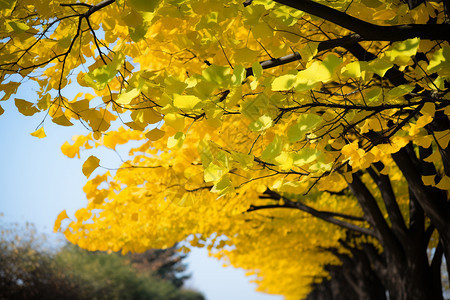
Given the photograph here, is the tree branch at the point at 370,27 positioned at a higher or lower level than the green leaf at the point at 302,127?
higher

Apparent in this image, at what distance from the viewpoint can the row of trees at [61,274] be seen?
18.3 metres

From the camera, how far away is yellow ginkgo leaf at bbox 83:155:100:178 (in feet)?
7.95

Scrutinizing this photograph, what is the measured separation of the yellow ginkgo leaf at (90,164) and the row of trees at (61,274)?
18.3 m

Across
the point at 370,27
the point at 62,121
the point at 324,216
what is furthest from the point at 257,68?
the point at 324,216

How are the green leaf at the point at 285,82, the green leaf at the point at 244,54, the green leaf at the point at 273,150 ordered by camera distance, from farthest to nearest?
the green leaf at the point at 244,54
the green leaf at the point at 273,150
the green leaf at the point at 285,82

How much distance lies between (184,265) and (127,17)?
1845 inches

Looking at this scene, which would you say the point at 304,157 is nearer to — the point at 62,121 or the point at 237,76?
the point at 237,76

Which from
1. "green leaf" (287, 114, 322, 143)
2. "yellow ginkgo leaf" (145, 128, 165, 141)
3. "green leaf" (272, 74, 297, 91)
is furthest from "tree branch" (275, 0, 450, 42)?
"yellow ginkgo leaf" (145, 128, 165, 141)

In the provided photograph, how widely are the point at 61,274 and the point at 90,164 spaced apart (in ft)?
66.8

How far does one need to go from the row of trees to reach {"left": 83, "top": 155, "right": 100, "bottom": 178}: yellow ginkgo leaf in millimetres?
18315

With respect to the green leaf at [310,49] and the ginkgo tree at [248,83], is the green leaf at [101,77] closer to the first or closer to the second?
the ginkgo tree at [248,83]

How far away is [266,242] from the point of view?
11.9 m

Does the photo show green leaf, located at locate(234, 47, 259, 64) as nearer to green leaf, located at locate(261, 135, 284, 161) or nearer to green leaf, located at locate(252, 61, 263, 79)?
green leaf, located at locate(252, 61, 263, 79)

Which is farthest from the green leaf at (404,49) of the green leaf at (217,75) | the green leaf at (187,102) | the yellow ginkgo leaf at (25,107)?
the yellow ginkgo leaf at (25,107)
